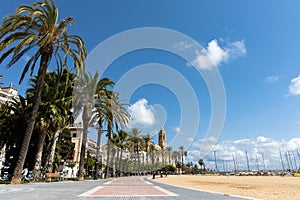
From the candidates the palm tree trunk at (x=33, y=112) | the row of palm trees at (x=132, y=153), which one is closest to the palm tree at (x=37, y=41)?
the palm tree trunk at (x=33, y=112)

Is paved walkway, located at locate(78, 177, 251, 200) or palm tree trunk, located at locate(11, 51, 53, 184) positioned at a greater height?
palm tree trunk, located at locate(11, 51, 53, 184)

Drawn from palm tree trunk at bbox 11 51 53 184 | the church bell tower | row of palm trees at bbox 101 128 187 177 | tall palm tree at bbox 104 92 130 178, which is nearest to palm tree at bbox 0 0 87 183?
palm tree trunk at bbox 11 51 53 184

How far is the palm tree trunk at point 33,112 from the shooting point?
43.6 feet

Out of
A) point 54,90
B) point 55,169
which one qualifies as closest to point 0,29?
point 54,90

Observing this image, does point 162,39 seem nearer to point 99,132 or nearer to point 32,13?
point 32,13

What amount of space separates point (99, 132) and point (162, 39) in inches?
600

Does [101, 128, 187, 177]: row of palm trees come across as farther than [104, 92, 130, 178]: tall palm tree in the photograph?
Yes

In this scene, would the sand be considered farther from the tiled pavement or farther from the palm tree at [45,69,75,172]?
the palm tree at [45,69,75,172]

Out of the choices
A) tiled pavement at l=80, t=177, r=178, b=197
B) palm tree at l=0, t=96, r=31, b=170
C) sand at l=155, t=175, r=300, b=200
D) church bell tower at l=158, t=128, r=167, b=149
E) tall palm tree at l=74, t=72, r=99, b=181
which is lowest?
sand at l=155, t=175, r=300, b=200

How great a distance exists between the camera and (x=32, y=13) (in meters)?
14.6

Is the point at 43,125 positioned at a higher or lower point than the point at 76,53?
lower

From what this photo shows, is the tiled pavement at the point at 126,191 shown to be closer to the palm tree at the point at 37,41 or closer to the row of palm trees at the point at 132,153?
the palm tree at the point at 37,41

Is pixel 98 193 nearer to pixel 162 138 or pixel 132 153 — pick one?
pixel 132 153

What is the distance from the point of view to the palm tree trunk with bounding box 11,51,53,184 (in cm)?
1330
